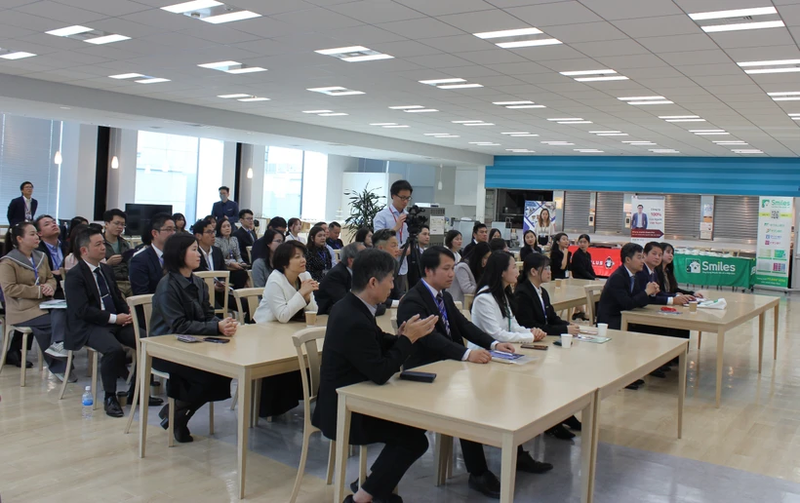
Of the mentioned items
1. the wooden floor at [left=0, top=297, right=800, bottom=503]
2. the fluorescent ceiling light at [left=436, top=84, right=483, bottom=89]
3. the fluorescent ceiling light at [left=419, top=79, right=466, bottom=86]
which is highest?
the fluorescent ceiling light at [left=436, top=84, right=483, bottom=89]

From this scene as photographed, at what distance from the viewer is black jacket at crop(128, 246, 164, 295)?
502 cm

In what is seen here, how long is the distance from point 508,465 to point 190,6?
4.65 metres

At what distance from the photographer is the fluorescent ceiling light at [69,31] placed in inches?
250

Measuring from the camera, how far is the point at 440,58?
6879 mm

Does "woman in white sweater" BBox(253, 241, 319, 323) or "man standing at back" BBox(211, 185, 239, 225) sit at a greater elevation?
"man standing at back" BBox(211, 185, 239, 225)

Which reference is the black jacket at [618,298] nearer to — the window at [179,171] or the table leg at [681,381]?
the table leg at [681,381]

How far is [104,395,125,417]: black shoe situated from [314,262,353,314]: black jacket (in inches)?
59.6

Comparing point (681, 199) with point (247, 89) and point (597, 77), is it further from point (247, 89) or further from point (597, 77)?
point (247, 89)

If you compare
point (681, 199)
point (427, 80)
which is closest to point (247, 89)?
point (427, 80)

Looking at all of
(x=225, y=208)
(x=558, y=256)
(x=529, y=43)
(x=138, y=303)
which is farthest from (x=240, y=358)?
(x=225, y=208)

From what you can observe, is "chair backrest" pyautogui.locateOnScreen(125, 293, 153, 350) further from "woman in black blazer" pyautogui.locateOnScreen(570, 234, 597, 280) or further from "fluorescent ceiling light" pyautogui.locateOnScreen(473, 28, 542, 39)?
"woman in black blazer" pyautogui.locateOnScreen(570, 234, 597, 280)

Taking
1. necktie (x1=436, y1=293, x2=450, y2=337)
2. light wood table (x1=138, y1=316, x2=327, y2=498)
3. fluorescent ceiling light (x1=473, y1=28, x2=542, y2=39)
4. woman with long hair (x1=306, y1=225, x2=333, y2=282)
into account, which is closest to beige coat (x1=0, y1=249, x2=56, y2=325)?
light wood table (x1=138, y1=316, x2=327, y2=498)

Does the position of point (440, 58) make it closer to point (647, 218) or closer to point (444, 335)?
point (444, 335)

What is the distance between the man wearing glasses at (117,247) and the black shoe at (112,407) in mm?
1549
